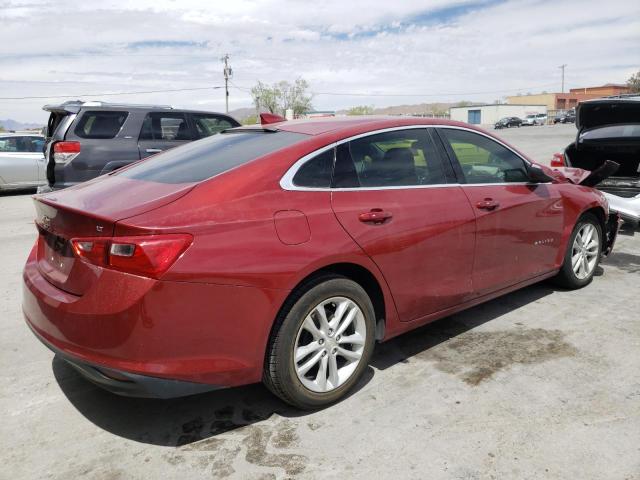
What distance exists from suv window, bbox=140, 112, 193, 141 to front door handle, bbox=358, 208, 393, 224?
6.51 m

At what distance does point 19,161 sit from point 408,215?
13391 millimetres

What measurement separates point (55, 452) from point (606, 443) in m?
2.73

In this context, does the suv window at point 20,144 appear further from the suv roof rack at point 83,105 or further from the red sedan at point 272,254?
the red sedan at point 272,254

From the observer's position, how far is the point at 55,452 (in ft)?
9.09

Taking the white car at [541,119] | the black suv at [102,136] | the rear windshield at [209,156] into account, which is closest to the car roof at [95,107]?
the black suv at [102,136]

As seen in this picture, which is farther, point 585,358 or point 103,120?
point 103,120

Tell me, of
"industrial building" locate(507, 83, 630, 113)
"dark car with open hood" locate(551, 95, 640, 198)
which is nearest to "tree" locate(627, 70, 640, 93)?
"industrial building" locate(507, 83, 630, 113)

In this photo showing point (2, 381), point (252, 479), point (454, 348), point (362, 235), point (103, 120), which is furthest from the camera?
point (103, 120)

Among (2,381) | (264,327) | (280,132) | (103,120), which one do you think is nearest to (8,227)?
(103,120)

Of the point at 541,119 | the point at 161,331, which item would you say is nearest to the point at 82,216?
the point at 161,331

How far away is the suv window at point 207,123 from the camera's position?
955cm

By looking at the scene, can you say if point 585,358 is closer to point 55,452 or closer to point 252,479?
point 252,479

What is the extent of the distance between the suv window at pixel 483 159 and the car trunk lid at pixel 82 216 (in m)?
2.04

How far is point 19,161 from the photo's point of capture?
1395cm
